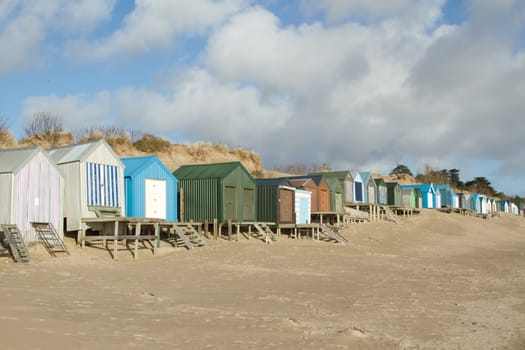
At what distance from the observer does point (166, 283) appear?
16.6 m

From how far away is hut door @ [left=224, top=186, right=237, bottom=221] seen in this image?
94.1 ft

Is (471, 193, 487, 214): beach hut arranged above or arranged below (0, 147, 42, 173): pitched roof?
below

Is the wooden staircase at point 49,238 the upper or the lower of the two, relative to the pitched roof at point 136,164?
lower

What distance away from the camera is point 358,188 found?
48.2m

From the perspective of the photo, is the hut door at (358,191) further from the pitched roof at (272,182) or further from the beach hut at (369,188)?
the pitched roof at (272,182)

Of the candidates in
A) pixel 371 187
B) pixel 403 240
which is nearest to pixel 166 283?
pixel 403 240

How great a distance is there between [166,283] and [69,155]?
909cm

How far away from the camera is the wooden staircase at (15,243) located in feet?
60.6

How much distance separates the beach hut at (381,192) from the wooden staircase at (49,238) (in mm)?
36416

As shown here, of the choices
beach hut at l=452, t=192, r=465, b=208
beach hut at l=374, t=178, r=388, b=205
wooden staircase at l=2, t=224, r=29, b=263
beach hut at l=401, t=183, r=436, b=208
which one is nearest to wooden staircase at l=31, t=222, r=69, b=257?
wooden staircase at l=2, t=224, r=29, b=263

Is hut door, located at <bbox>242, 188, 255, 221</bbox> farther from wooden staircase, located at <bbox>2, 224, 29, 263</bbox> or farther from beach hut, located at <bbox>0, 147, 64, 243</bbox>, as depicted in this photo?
wooden staircase, located at <bbox>2, 224, 29, 263</bbox>

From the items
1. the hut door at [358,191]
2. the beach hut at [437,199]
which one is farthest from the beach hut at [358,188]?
the beach hut at [437,199]

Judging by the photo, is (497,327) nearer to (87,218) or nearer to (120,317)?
(120,317)

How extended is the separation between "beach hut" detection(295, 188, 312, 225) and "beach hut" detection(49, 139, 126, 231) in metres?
13.9
